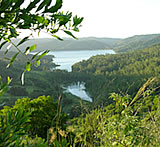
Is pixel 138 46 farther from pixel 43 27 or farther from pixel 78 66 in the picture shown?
pixel 43 27

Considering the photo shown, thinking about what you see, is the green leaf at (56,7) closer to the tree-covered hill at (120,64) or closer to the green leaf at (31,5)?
the green leaf at (31,5)

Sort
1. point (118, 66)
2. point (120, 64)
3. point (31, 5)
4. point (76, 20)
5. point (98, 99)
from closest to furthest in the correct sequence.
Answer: point (31, 5) → point (76, 20) → point (98, 99) → point (118, 66) → point (120, 64)

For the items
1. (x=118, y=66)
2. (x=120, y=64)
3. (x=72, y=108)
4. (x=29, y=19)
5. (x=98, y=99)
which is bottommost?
(x=118, y=66)

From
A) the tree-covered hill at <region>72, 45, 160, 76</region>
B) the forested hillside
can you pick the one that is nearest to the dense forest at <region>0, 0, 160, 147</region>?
the forested hillside

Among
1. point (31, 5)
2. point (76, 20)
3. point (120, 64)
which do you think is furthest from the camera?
point (120, 64)

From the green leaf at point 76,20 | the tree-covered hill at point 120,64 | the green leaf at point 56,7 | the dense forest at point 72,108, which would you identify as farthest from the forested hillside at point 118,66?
the green leaf at point 56,7

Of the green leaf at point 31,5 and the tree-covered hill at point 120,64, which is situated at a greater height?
the green leaf at point 31,5

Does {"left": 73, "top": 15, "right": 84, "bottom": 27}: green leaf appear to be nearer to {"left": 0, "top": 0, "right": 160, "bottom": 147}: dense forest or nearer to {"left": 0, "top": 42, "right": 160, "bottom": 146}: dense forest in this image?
{"left": 0, "top": 0, "right": 160, "bottom": 147}: dense forest

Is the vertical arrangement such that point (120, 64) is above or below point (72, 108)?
below

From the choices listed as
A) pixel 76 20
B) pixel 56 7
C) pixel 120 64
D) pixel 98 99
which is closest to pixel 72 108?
pixel 98 99

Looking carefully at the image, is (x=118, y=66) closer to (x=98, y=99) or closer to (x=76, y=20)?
(x=98, y=99)

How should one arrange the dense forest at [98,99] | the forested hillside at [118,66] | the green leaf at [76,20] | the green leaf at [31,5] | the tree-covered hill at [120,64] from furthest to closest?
the tree-covered hill at [120,64], the forested hillside at [118,66], the dense forest at [98,99], the green leaf at [76,20], the green leaf at [31,5]

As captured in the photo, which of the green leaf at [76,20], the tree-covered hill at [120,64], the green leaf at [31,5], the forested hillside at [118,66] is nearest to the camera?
the green leaf at [31,5]

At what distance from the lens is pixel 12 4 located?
0.64m
